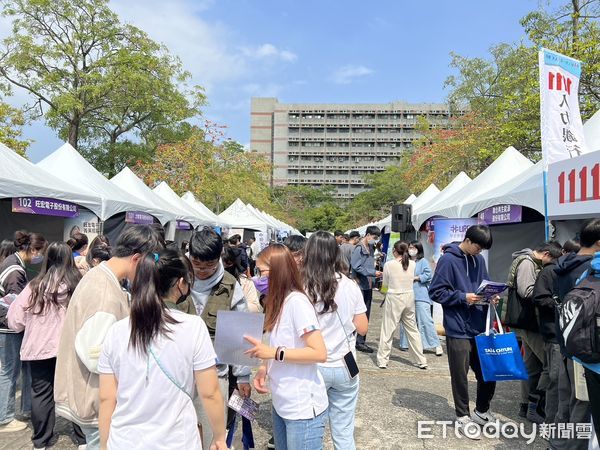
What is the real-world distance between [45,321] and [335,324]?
234 cm

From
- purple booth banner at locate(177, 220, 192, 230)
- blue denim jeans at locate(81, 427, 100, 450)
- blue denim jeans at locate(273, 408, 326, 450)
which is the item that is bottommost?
blue denim jeans at locate(81, 427, 100, 450)

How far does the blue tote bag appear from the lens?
12.2ft

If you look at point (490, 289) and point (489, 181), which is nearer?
point (490, 289)

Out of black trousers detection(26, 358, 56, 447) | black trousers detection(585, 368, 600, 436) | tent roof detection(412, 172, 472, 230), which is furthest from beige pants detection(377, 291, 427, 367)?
black trousers detection(26, 358, 56, 447)

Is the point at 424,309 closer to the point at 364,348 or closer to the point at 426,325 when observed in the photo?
the point at 426,325

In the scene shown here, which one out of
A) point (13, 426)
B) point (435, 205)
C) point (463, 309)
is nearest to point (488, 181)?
point (435, 205)

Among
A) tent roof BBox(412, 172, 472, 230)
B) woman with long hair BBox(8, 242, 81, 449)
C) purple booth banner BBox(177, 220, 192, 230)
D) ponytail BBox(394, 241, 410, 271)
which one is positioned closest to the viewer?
woman with long hair BBox(8, 242, 81, 449)

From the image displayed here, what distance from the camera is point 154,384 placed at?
1.66m

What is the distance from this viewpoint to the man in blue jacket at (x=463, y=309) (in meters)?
3.89

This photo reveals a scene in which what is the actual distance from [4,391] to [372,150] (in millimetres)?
86198

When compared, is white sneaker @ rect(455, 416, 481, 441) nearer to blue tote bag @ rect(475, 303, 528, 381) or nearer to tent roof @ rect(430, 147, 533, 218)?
blue tote bag @ rect(475, 303, 528, 381)

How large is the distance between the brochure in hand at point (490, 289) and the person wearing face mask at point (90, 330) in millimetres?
2677

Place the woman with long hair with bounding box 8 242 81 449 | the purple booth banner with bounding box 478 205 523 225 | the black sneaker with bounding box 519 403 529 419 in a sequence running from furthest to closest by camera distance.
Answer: the purple booth banner with bounding box 478 205 523 225, the black sneaker with bounding box 519 403 529 419, the woman with long hair with bounding box 8 242 81 449

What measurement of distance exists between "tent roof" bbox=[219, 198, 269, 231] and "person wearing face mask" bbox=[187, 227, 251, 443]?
17.8 meters
